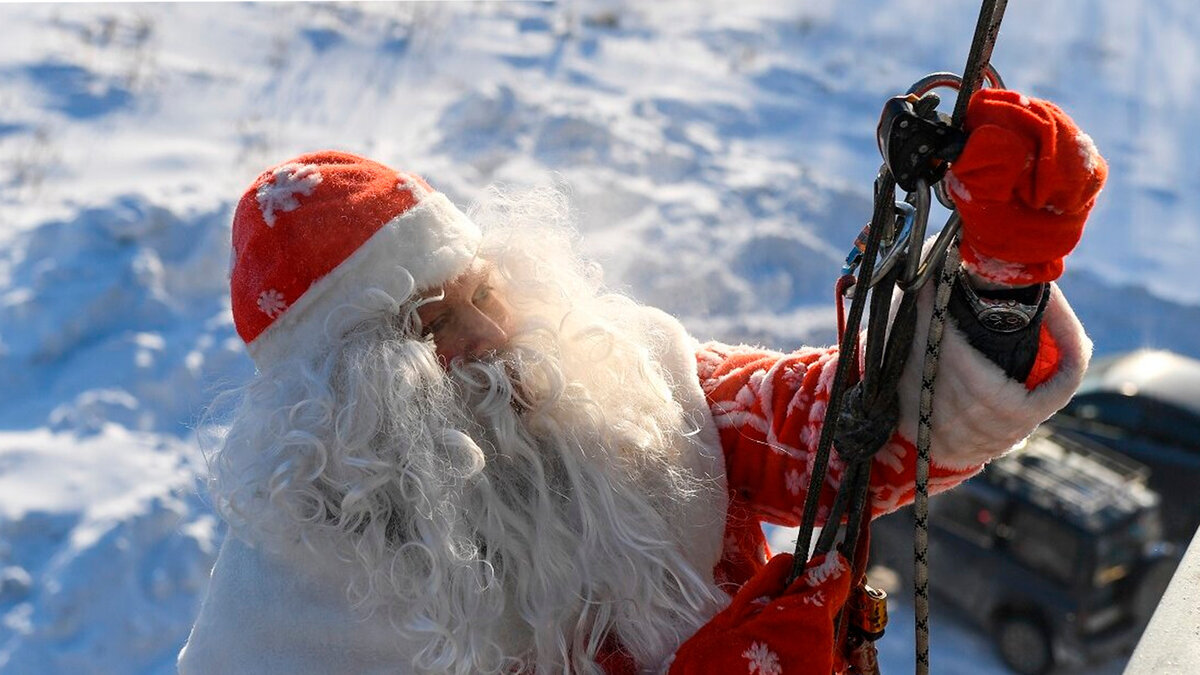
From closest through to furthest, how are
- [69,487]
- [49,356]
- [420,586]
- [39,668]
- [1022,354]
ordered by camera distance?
1. [1022,354]
2. [420,586]
3. [39,668]
4. [69,487]
5. [49,356]

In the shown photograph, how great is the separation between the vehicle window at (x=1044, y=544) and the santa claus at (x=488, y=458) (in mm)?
3431

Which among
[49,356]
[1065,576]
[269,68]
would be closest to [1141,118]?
[1065,576]

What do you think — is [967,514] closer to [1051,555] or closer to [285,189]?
[1051,555]

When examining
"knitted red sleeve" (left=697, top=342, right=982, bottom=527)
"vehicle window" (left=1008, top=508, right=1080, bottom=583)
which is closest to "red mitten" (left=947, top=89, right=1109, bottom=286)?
"knitted red sleeve" (left=697, top=342, right=982, bottom=527)

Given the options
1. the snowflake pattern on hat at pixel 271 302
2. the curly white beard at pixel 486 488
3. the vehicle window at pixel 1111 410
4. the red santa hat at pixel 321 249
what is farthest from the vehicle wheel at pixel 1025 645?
the snowflake pattern on hat at pixel 271 302

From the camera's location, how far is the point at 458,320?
66.2 inches

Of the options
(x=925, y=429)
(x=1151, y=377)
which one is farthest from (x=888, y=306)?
(x=1151, y=377)

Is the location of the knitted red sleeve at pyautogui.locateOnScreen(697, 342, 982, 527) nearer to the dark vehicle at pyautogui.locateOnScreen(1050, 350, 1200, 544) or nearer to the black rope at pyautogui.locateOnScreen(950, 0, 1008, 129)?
the black rope at pyautogui.locateOnScreen(950, 0, 1008, 129)

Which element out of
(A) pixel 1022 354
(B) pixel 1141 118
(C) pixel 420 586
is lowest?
(B) pixel 1141 118

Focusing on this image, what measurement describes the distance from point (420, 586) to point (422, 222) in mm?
544

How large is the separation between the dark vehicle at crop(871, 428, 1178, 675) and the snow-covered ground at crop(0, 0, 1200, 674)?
30 cm

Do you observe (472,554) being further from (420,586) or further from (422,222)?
(422,222)

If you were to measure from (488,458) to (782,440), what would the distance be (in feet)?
1.47

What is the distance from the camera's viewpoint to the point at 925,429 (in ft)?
4.50
